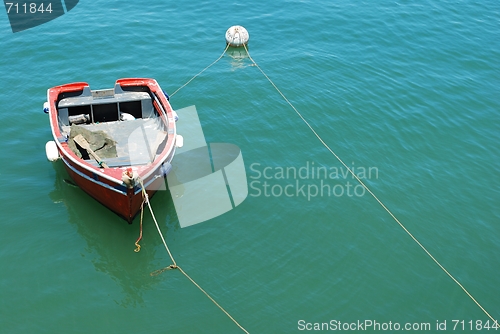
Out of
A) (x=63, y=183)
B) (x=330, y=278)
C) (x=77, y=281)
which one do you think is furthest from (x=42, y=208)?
(x=330, y=278)

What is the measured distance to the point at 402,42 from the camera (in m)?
25.3

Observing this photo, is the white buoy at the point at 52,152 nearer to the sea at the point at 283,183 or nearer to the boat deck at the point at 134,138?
the sea at the point at 283,183

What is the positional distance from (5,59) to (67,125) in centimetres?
706

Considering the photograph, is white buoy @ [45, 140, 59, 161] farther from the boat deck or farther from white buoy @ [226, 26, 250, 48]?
white buoy @ [226, 26, 250, 48]

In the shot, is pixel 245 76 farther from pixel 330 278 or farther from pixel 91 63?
pixel 330 278

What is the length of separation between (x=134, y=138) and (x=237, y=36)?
29.7ft

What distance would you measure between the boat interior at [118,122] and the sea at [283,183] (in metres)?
1.50

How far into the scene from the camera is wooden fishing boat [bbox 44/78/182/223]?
48.0 ft

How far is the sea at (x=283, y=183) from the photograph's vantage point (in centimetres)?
1359

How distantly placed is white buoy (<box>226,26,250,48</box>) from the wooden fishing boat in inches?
254

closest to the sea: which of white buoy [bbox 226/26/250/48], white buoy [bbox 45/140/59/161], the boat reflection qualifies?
the boat reflection

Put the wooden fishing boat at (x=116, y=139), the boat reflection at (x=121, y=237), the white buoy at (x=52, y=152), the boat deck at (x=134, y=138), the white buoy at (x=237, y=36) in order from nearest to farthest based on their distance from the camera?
1. the boat reflection at (x=121, y=237)
2. the wooden fishing boat at (x=116, y=139)
3. the boat deck at (x=134, y=138)
4. the white buoy at (x=52, y=152)
5. the white buoy at (x=237, y=36)

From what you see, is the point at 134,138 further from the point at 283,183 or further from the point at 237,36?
the point at 237,36

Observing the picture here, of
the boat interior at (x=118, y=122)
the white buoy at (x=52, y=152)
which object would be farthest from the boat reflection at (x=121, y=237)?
the boat interior at (x=118, y=122)
